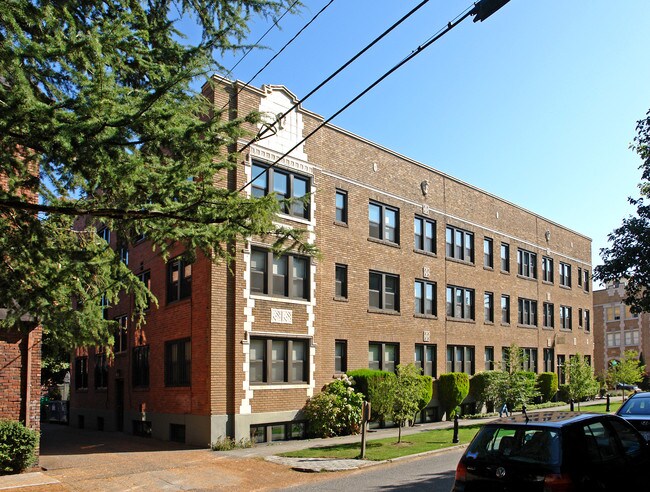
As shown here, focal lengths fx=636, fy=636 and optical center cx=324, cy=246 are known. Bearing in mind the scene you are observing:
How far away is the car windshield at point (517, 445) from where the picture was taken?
7.07 metres

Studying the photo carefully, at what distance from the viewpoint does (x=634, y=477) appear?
773 centimetres

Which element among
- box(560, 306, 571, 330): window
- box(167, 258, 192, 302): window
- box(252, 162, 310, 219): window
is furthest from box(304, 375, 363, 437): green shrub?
box(560, 306, 571, 330): window

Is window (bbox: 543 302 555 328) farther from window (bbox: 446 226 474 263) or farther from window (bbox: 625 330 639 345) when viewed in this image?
window (bbox: 625 330 639 345)

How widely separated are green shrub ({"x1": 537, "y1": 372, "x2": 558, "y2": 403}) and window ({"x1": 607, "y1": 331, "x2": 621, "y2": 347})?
133 ft

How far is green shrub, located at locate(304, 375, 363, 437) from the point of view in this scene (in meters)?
21.4

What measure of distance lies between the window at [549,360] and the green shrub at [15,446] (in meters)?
31.0

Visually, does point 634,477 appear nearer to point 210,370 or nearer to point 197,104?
point 197,104

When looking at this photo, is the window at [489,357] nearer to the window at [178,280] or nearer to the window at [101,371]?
the window at [178,280]

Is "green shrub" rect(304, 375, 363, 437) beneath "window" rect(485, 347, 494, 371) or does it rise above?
beneath

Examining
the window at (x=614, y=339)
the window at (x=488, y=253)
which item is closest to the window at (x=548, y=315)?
the window at (x=488, y=253)

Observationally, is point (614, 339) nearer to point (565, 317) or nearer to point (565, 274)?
point (565, 317)

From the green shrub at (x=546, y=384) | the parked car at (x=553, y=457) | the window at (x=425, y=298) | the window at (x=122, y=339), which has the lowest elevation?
the green shrub at (x=546, y=384)

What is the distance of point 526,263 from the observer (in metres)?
37.4

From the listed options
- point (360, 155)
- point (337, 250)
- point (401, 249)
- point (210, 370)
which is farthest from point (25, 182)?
point (401, 249)
